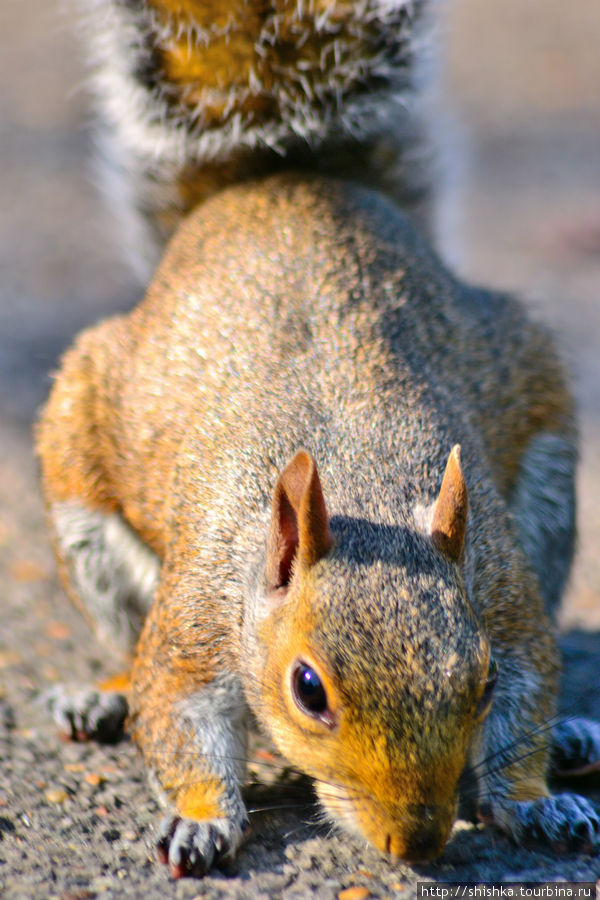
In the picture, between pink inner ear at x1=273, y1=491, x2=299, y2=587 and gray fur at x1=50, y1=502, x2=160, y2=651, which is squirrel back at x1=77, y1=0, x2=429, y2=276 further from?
pink inner ear at x1=273, y1=491, x2=299, y2=587

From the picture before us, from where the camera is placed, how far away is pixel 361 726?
1691 millimetres

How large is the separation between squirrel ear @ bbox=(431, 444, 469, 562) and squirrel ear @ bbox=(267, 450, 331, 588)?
0.20 meters

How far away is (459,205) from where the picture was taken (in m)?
4.00

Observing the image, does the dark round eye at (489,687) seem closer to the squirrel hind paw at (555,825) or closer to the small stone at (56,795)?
the squirrel hind paw at (555,825)

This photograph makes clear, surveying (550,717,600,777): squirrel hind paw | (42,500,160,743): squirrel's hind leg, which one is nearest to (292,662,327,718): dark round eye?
(550,717,600,777): squirrel hind paw

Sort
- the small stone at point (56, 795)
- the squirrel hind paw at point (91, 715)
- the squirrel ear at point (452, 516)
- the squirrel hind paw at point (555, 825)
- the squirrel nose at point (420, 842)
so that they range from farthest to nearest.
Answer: the squirrel hind paw at point (91, 715), the small stone at point (56, 795), the squirrel hind paw at point (555, 825), the squirrel ear at point (452, 516), the squirrel nose at point (420, 842)

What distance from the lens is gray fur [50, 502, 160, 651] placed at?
2.80 metres

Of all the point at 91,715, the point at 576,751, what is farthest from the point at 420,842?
the point at 91,715

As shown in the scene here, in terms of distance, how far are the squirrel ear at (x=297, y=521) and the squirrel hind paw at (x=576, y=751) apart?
0.86 metres

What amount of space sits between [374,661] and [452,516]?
1.06ft

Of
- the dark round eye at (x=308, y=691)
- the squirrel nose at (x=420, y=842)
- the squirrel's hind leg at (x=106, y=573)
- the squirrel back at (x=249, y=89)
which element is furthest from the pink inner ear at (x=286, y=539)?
the squirrel back at (x=249, y=89)

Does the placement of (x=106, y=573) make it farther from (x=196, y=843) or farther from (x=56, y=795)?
(x=196, y=843)

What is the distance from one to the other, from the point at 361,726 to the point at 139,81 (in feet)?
7.50

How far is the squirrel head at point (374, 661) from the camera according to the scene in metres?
1.67
